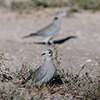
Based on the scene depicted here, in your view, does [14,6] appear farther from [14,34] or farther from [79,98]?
[79,98]

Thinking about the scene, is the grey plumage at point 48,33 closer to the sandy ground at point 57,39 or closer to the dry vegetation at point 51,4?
the sandy ground at point 57,39

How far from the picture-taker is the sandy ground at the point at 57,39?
247 inches

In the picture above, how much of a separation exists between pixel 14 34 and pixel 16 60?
119 inches

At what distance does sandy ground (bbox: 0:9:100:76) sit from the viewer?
6272 mm

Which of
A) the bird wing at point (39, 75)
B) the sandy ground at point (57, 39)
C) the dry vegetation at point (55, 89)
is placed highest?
the sandy ground at point (57, 39)

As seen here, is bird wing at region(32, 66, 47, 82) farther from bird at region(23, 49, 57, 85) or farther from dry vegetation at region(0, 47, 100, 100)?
dry vegetation at region(0, 47, 100, 100)

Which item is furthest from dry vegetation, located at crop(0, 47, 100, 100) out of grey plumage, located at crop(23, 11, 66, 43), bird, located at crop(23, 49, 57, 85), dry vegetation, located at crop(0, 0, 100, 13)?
dry vegetation, located at crop(0, 0, 100, 13)

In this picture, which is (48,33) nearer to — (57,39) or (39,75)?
(57,39)

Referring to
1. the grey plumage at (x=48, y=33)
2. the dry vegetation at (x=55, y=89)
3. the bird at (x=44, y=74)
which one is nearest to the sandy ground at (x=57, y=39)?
the grey plumage at (x=48, y=33)

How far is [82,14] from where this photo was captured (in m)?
11.0

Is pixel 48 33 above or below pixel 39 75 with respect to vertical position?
above

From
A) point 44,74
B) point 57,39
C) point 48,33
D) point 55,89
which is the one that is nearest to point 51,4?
point 57,39

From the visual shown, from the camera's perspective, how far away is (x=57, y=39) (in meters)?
8.98

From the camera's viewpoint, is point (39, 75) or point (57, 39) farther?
point (57, 39)
